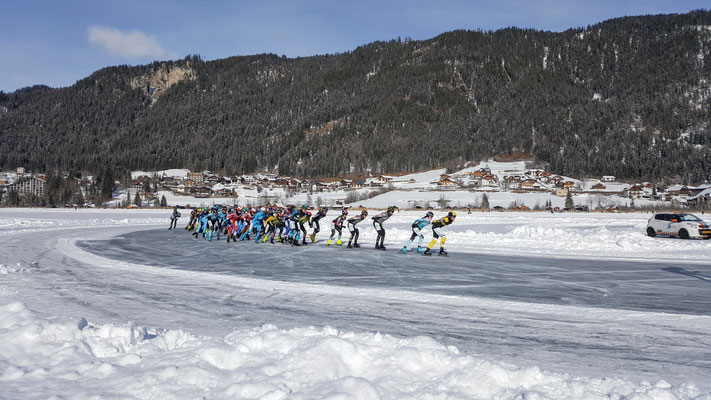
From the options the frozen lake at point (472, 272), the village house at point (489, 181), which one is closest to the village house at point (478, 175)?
the village house at point (489, 181)

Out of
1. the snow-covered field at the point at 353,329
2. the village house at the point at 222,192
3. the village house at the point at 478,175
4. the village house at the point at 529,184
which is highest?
the village house at the point at 478,175

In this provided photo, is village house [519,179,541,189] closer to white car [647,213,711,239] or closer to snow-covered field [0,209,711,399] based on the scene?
white car [647,213,711,239]

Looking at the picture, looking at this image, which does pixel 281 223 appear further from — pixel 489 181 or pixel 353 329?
pixel 489 181

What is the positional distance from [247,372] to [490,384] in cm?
227

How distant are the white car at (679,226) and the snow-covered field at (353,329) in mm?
10542

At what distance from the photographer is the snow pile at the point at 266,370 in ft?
13.8

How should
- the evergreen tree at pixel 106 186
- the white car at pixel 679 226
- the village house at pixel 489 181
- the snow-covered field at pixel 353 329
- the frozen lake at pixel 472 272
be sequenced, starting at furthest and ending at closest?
the village house at pixel 489 181, the evergreen tree at pixel 106 186, the white car at pixel 679 226, the frozen lake at pixel 472 272, the snow-covered field at pixel 353 329

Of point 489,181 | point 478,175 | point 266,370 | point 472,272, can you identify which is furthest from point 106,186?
point 266,370

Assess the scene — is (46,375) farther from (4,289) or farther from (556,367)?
(4,289)

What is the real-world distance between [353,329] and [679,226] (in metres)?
24.3

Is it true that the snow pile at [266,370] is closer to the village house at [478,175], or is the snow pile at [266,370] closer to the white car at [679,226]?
the white car at [679,226]

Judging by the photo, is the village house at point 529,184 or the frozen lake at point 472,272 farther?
the village house at point 529,184

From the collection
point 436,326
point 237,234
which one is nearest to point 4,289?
point 436,326

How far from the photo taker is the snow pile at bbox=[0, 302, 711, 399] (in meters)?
4.22
